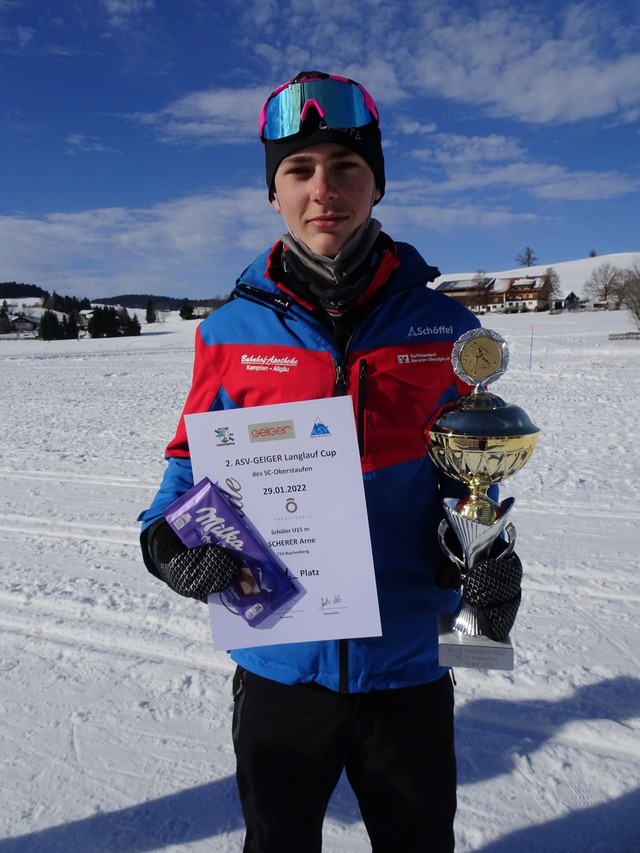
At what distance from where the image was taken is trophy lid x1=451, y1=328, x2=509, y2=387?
1238mm

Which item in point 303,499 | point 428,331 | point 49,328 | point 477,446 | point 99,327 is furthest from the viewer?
point 99,327

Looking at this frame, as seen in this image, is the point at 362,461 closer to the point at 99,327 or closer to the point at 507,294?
the point at 99,327

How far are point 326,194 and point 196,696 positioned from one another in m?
2.30

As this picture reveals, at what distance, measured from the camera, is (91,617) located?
328 cm

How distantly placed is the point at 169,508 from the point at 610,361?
17044 mm

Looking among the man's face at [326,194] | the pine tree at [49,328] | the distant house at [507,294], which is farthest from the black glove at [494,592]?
the distant house at [507,294]

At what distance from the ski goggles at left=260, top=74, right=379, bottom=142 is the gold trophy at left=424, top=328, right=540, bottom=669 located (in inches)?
23.5

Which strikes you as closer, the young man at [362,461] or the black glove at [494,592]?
the black glove at [494,592]

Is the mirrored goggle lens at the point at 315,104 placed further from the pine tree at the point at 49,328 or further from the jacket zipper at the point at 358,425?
the pine tree at the point at 49,328

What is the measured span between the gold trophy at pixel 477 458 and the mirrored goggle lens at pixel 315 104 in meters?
0.60

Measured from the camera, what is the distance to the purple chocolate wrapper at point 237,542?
1.27m

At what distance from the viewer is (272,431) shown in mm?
1274

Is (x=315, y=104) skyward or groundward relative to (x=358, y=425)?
skyward

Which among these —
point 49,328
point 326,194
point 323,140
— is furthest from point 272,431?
point 49,328
